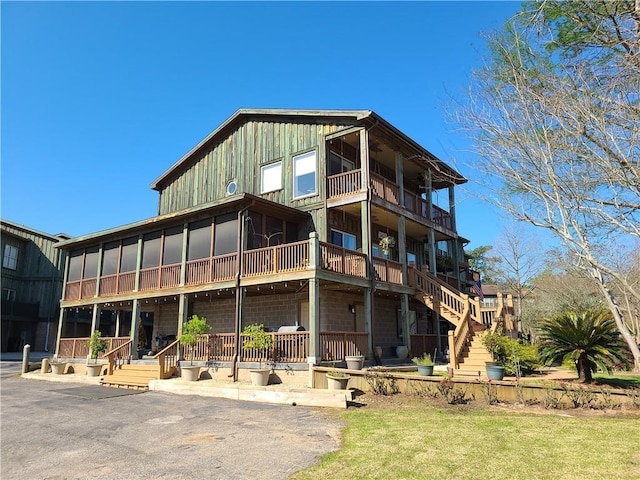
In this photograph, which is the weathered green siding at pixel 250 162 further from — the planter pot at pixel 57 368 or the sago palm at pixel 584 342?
the sago palm at pixel 584 342

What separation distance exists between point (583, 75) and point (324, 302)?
11369 mm

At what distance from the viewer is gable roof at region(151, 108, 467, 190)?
59.4ft

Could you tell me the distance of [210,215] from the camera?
60.2 ft

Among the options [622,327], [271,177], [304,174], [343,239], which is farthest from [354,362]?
[271,177]

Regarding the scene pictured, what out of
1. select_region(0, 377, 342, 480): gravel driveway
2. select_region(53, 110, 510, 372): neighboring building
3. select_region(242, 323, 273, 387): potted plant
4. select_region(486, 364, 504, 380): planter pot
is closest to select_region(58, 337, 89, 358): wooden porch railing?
select_region(53, 110, 510, 372): neighboring building

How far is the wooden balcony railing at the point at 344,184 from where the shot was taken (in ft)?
59.1

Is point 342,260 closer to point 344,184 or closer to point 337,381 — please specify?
point 344,184

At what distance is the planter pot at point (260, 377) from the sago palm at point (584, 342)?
824 centimetres

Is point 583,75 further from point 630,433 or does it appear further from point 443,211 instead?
point 443,211

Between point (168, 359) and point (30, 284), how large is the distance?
25.5 meters

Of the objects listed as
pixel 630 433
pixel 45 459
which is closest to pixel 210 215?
pixel 45 459

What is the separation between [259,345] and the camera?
14.5 m

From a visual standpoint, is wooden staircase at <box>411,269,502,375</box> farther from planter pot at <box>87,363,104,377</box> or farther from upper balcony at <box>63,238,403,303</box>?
planter pot at <box>87,363,104,377</box>

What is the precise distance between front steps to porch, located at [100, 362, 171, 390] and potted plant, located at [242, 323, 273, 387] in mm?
4134
